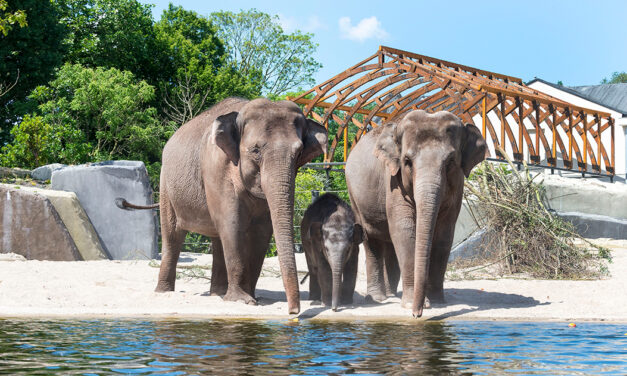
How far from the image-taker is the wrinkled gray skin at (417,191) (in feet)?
26.1

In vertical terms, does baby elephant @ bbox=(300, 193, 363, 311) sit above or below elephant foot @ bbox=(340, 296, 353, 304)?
above

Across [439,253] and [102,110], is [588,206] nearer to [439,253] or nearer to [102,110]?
[439,253]

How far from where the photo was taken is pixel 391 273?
10.2 meters

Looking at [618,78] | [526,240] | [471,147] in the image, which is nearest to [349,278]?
[471,147]

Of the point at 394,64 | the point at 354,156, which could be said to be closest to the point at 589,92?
the point at 394,64

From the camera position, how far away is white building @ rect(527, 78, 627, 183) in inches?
1291

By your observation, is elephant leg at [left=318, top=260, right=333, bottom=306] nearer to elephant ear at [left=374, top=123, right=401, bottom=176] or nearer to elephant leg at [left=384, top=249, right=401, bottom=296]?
elephant ear at [left=374, top=123, right=401, bottom=176]

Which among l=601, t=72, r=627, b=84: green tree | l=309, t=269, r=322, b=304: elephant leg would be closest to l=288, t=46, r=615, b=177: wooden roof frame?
l=309, t=269, r=322, b=304: elephant leg

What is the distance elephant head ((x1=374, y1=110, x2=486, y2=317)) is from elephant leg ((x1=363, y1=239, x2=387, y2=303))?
150 cm

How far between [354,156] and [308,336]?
3.94 m

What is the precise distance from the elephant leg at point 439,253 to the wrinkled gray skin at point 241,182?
1.55m

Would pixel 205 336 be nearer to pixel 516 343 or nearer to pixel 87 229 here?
pixel 516 343

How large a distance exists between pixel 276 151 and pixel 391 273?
293 cm

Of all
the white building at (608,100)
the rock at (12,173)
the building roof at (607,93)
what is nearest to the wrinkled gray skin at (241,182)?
the rock at (12,173)
